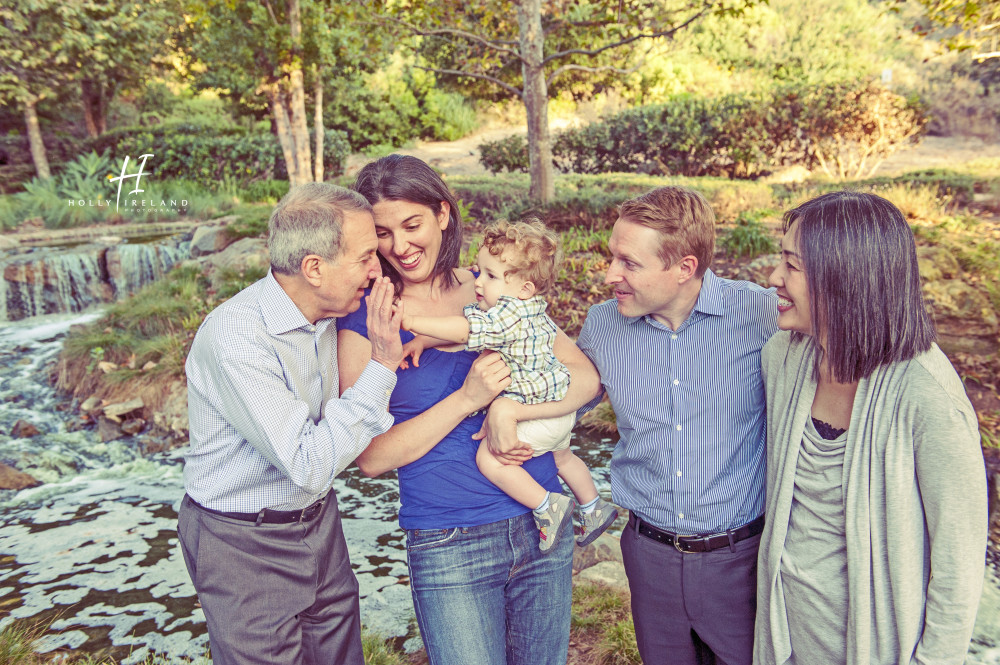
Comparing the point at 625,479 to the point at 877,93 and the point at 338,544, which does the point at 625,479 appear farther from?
the point at 877,93

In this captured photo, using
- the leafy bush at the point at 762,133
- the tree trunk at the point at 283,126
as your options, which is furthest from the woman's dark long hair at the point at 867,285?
the leafy bush at the point at 762,133

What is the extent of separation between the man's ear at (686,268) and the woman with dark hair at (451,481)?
0.54m

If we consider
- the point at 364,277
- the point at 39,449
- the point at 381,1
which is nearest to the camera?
the point at 364,277

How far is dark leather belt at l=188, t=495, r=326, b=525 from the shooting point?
7.46ft

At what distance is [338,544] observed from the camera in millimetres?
2549

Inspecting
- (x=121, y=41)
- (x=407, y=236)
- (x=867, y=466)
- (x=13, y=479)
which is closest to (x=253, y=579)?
(x=407, y=236)

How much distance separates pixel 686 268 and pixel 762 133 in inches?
508

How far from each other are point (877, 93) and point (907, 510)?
13.4 m

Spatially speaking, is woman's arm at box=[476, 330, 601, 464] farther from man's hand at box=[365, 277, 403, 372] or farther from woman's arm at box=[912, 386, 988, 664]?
woman's arm at box=[912, 386, 988, 664]

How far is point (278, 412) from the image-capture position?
2045 millimetres

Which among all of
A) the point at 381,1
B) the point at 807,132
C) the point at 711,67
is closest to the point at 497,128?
the point at 711,67

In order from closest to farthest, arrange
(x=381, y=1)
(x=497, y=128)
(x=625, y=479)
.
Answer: (x=625, y=479), (x=381, y=1), (x=497, y=128)

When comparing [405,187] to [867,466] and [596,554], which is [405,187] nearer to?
[867,466]

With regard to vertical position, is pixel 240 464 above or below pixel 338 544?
above
